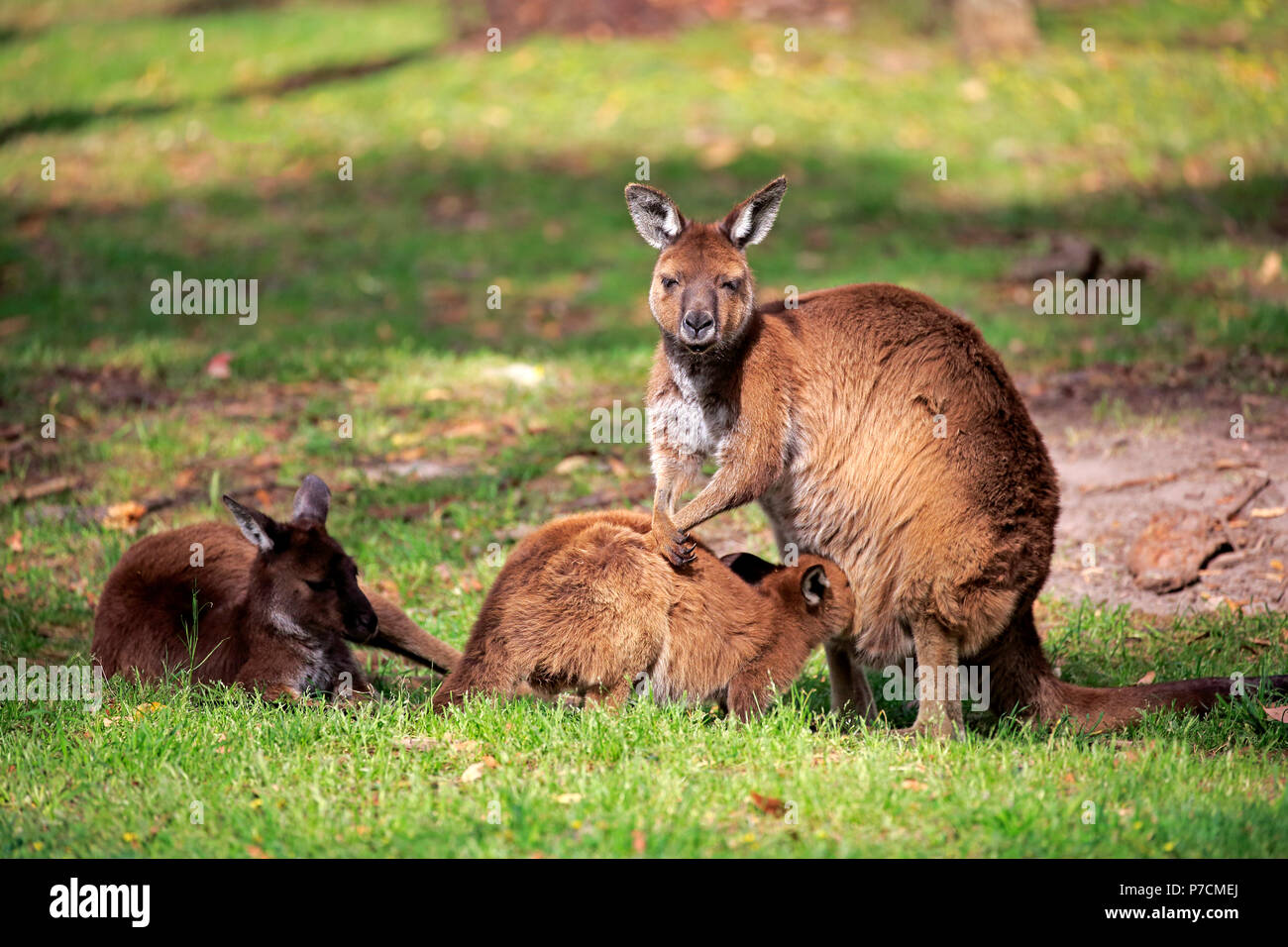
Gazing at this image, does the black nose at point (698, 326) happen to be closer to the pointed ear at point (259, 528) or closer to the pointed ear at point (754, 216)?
Answer: the pointed ear at point (754, 216)

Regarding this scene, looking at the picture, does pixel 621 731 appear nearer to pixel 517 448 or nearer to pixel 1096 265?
pixel 517 448

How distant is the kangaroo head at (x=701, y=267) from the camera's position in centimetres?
507

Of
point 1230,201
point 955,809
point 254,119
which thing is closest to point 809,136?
point 1230,201

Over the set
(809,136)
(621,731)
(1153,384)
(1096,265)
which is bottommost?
(621,731)

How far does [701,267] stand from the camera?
518 cm

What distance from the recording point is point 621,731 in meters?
4.82

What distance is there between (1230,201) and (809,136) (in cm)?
425

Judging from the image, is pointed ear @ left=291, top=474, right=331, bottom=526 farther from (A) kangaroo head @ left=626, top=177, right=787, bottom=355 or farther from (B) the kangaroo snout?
(A) kangaroo head @ left=626, top=177, right=787, bottom=355

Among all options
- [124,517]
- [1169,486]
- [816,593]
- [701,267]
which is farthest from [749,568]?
[124,517]

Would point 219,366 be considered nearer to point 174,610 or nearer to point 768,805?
point 174,610

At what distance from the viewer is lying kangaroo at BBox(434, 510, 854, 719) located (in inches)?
201

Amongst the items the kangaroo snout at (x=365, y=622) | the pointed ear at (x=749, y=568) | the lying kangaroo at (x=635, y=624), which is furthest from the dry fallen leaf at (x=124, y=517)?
the pointed ear at (x=749, y=568)

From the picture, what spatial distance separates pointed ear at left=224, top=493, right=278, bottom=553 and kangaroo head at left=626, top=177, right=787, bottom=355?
1777 mm
